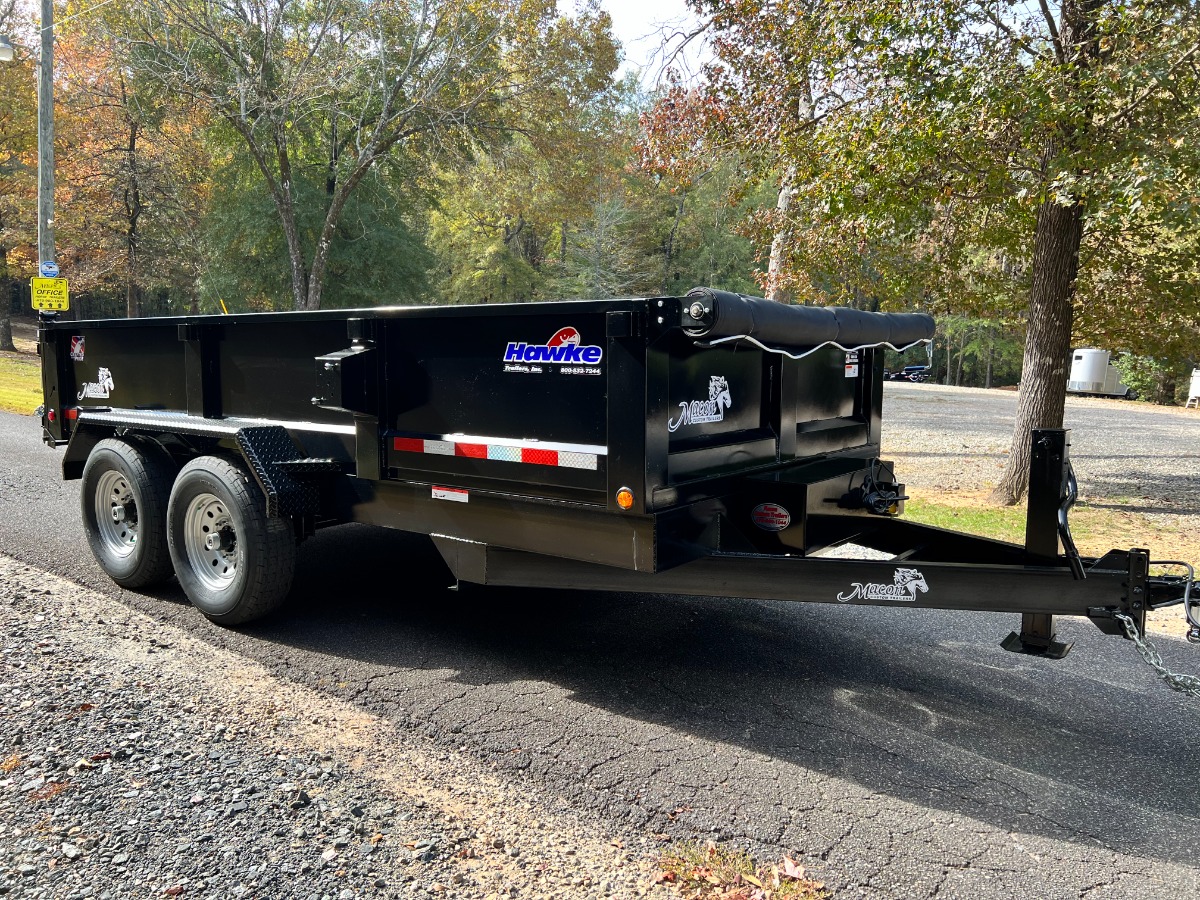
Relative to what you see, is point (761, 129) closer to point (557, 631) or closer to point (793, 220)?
point (793, 220)

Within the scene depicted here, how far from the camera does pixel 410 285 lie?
25.0 meters

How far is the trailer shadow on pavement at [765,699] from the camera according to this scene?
Result: 124 inches

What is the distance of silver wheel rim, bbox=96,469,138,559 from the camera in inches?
215

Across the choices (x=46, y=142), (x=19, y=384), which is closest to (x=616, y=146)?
(x=46, y=142)

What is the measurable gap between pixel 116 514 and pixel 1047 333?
866 centimetres

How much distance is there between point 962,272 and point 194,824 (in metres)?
11.5

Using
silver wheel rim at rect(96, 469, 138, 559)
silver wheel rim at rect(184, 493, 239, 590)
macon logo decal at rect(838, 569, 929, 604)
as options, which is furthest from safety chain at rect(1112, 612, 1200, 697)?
silver wheel rim at rect(96, 469, 138, 559)

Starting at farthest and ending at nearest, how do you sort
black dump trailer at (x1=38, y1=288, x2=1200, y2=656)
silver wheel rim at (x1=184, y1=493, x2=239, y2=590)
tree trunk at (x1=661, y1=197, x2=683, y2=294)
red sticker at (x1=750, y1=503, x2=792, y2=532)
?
tree trunk at (x1=661, y1=197, x2=683, y2=294), silver wheel rim at (x1=184, y1=493, x2=239, y2=590), red sticker at (x1=750, y1=503, x2=792, y2=532), black dump trailer at (x1=38, y1=288, x2=1200, y2=656)

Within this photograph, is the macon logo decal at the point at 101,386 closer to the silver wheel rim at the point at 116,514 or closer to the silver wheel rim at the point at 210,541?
the silver wheel rim at the point at 116,514

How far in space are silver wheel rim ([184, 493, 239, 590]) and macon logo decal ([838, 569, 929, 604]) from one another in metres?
3.18

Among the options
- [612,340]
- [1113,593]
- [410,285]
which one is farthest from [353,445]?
[410,285]

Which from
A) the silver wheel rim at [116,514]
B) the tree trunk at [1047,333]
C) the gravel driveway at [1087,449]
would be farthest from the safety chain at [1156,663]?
the tree trunk at [1047,333]

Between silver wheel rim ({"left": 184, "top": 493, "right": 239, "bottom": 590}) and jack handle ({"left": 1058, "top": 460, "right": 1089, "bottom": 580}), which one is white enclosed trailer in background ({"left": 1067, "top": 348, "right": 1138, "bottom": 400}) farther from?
silver wheel rim ({"left": 184, "top": 493, "right": 239, "bottom": 590})

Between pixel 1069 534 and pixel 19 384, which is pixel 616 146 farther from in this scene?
pixel 1069 534
